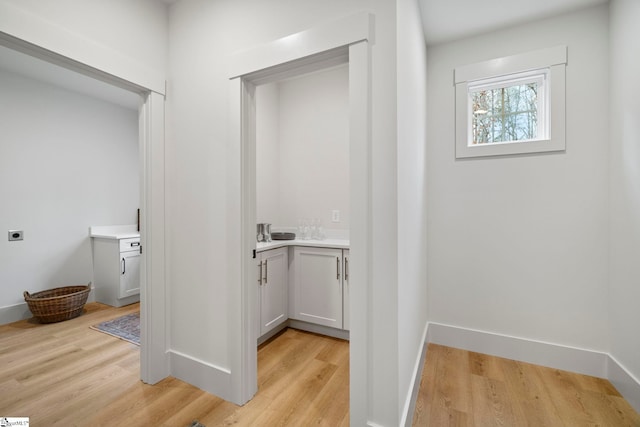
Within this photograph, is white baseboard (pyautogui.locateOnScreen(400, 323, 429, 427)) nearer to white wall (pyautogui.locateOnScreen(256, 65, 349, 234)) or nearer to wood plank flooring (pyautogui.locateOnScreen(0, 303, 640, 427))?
wood plank flooring (pyautogui.locateOnScreen(0, 303, 640, 427))

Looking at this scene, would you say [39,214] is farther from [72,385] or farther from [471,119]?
[471,119]

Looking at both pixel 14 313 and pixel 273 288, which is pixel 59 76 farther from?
pixel 273 288

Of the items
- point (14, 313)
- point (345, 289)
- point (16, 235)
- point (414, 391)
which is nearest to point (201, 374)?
A: point (345, 289)

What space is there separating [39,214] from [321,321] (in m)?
3.52

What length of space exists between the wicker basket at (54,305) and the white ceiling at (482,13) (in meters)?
4.35

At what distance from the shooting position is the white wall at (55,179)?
10.1ft

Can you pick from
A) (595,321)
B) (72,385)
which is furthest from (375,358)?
(72,385)

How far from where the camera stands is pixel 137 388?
187 cm

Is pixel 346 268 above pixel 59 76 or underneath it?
underneath

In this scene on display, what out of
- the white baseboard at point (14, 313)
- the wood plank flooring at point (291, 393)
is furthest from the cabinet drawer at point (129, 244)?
the wood plank flooring at point (291, 393)

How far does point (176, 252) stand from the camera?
1.99 m

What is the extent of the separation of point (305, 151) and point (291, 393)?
2357 mm

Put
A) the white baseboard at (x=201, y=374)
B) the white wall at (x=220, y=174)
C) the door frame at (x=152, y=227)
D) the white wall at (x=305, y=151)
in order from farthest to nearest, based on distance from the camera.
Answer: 1. the white wall at (x=305, y=151)
2. the door frame at (x=152, y=227)
3. the white baseboard at (x=201, y=374)
4. the white wall at (x=220, y=174)

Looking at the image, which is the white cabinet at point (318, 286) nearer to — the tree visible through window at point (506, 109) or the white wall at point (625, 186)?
the tree visible through window at point (506, 109)
